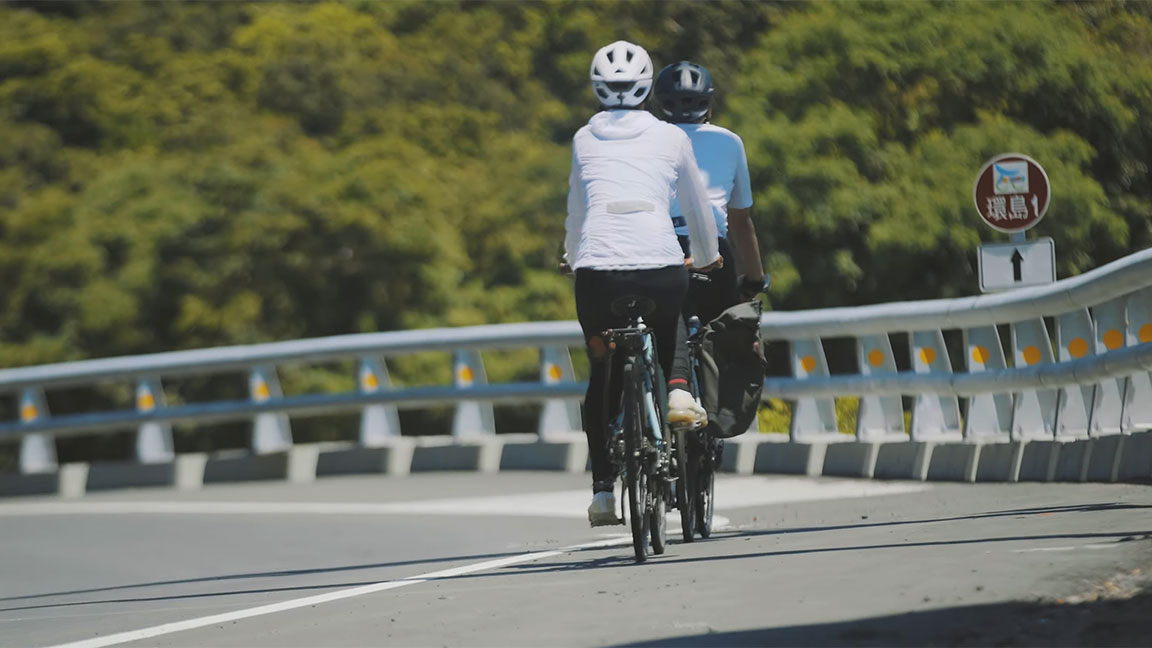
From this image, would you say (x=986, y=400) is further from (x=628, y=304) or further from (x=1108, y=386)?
(x=628, y=304)

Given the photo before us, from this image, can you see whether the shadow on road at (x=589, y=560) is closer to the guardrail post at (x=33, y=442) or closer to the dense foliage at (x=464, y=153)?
the guardrail post at (x=33, y=442)

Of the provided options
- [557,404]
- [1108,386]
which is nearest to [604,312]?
[1108,386]

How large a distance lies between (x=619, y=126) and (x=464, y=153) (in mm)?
64553

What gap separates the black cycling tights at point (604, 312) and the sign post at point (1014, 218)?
695 cm

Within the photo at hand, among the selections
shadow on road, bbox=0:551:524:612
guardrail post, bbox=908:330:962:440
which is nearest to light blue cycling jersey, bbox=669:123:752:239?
shadow on road, bbox=0:551:524:612

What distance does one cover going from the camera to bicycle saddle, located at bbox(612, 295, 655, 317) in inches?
339

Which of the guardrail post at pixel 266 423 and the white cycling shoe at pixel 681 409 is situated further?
the guardrail post at pixel 266 423

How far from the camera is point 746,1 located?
59.2 m

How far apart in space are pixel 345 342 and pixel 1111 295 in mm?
8080

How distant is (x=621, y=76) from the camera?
8.74 meters

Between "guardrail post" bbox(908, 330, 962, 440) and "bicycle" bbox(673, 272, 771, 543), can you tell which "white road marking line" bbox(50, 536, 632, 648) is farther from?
"guardrail post" bbox(908, 330, 962, 440)

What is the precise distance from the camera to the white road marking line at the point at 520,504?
1311 centimetres

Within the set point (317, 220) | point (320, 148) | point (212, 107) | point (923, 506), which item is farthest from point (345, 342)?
point (212, 107)

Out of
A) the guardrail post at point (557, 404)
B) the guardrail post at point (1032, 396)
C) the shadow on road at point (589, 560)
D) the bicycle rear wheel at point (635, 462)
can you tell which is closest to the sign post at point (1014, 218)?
→ the guardrail post at point (1032, 396)
